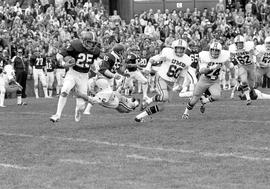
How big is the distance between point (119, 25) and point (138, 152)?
16310mm

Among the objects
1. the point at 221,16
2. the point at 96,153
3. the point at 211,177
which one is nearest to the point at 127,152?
the point at 96,153

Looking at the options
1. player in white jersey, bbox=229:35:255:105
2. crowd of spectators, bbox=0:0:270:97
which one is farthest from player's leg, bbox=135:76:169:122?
crowd of spectators, bbox=0:0:270:97

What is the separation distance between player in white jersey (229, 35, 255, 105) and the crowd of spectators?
21.9ft

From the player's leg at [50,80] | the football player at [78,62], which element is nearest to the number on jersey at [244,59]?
the football player at [78,62]

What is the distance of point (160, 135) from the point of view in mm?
9852

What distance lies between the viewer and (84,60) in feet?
36.2

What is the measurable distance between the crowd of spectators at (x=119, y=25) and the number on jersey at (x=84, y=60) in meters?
8.12

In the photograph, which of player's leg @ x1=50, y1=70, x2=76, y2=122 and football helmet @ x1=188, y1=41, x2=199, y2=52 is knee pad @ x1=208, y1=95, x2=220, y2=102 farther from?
football helmet @ x1=188, y1=41, x2=199, y2=52

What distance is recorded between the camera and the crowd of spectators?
21359mm

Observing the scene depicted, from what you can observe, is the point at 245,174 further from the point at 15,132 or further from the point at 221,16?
the point at 221,16

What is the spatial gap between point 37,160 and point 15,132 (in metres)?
2.95

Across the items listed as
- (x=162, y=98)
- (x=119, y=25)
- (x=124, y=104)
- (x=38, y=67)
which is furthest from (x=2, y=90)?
(x=119, y=25)

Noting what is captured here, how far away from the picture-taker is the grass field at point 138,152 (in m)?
6.67

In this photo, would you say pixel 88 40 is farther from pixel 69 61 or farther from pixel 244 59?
pixel 244 59
